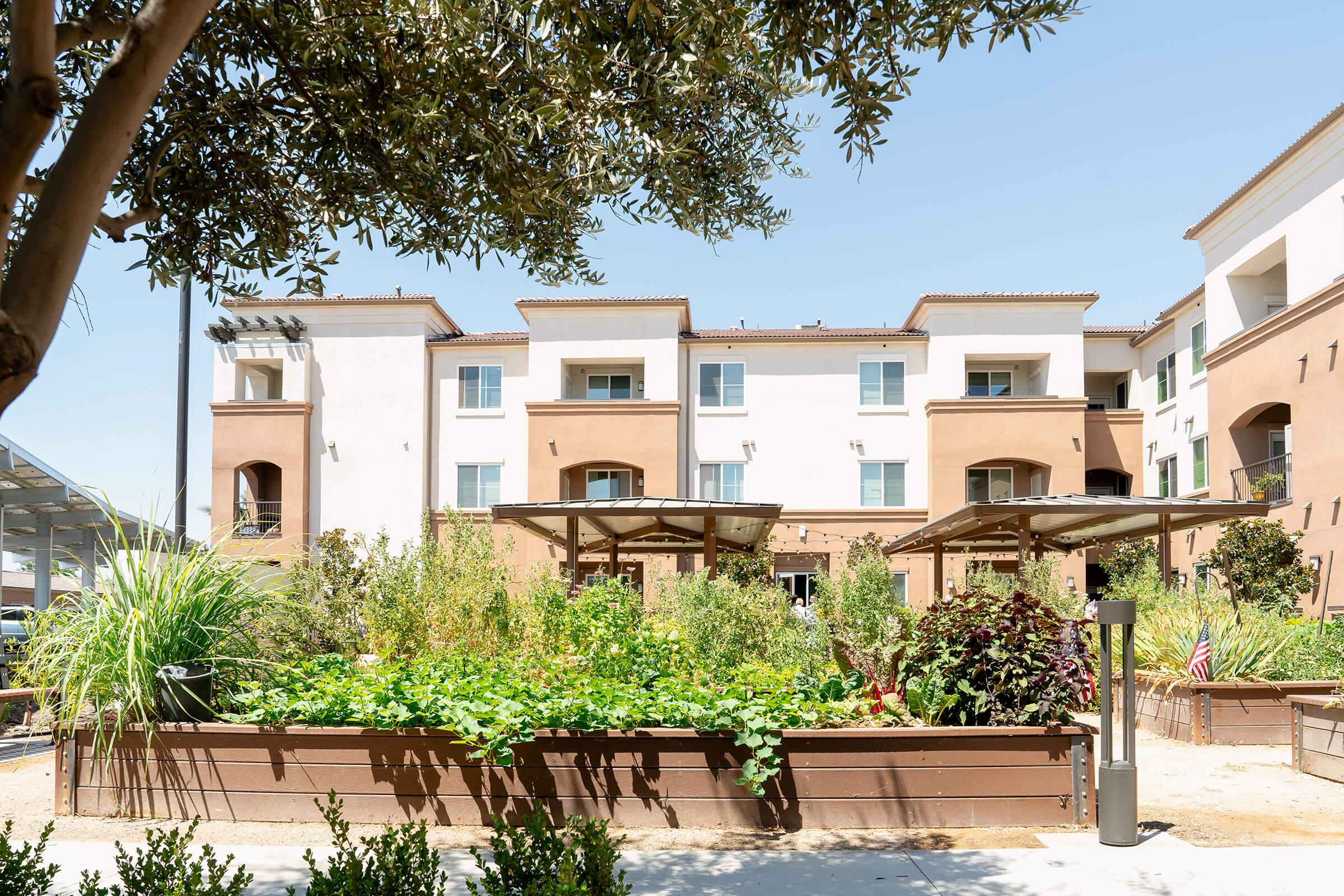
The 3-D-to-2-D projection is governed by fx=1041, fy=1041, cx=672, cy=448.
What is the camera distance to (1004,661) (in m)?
6.50

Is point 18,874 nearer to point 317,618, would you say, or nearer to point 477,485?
point 317,618

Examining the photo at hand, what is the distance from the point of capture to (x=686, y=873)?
5.20 metres

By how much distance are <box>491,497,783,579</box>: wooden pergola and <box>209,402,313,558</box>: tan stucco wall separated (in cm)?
1096

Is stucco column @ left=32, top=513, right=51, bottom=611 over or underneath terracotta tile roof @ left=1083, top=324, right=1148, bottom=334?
underneath

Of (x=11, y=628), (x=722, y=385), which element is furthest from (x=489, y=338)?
(x=11, y=628)

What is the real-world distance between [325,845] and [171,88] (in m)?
3.99

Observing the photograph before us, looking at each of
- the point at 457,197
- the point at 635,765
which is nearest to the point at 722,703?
the point at 635,765

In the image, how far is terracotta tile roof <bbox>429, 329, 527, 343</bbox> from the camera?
99.1 ft

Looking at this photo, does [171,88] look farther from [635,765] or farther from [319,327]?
[319,327]

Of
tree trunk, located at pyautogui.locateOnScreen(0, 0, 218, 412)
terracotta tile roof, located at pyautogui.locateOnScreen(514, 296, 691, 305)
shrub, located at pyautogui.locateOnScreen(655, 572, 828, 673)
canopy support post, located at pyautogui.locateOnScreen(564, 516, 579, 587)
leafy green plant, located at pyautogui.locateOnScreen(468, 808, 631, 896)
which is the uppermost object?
terracotta tile roof, located at pyautogui.locateOnScreen(514, 296, 691, 305)

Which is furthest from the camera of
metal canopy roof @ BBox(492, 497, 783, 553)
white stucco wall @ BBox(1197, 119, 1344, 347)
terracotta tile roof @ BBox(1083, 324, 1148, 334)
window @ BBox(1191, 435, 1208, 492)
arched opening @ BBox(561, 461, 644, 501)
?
terracotta tile roof @ BBox(1083, 324, 1148, 334)

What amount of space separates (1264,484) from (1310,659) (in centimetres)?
1319

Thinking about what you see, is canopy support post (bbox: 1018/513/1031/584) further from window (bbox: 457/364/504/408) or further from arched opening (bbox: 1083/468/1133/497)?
window (bbox: 457/364/504/408)

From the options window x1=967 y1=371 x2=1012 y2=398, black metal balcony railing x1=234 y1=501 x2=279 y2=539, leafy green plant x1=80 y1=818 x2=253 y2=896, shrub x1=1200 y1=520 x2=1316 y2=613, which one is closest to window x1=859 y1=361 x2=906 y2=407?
window x1=967 y1=371 x2=1012 y2=398
